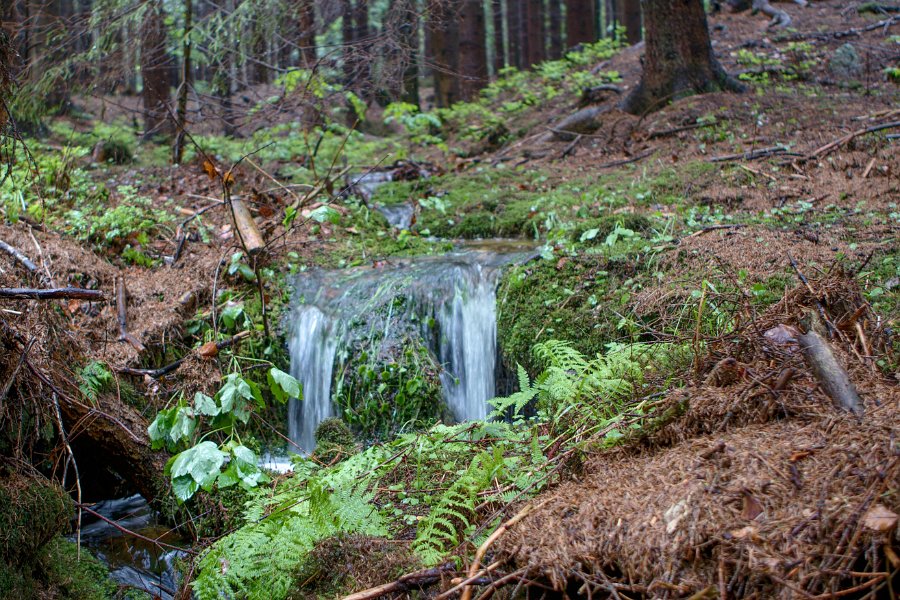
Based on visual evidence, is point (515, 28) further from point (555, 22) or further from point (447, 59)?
point (447, 59)

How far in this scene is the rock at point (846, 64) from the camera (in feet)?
41.4

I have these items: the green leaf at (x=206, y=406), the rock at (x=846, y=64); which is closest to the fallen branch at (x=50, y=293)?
the green leaf at (x=206, y=406)

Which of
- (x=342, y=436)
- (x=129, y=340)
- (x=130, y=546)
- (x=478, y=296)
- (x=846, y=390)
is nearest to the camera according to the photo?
(x=846, y=390)

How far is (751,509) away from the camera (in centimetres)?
233

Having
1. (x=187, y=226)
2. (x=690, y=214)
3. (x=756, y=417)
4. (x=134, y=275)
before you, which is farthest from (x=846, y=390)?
(x=187, y=226)

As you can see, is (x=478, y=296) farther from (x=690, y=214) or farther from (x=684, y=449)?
(x=684, y=449)

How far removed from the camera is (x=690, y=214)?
7.28 metres

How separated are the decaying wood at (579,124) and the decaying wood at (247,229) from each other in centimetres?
632

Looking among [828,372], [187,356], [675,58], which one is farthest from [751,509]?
[675,58]

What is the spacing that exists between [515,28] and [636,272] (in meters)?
26.1

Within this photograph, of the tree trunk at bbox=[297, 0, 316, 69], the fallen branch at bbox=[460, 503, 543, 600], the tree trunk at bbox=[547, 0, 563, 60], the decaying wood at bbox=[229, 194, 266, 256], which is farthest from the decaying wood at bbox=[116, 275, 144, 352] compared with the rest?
the tree trunk at bbox=[547, 0, 563, 60]

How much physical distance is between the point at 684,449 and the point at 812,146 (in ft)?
24.5

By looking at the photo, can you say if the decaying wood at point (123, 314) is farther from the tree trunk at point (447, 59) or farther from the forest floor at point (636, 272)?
the tree trunk at point (447, 59)

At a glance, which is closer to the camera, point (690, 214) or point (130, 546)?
point (130, 546)
